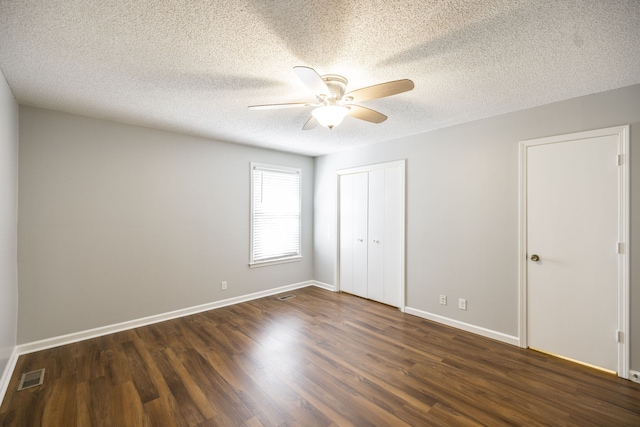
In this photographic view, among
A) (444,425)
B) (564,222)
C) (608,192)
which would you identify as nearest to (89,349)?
(444,425)

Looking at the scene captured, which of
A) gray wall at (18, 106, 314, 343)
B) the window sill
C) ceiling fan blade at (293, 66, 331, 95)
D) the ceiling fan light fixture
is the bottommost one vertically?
the window sill

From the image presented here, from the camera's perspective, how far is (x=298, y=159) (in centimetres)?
504

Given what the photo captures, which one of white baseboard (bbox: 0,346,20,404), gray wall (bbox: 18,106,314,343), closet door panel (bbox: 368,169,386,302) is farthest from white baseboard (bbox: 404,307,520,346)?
white baseboard (bbox: 0,346,20,404)

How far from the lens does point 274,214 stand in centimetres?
471

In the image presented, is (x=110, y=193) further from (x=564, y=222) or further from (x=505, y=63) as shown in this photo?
(x=564, y=222)

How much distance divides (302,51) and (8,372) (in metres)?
3.49

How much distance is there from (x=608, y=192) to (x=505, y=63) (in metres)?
1.54

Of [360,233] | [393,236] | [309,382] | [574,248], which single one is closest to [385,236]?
[393,236]

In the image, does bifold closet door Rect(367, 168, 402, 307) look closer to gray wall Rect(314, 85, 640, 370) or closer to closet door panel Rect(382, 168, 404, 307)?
closet door panel Rect(382, 168, 404, 307)

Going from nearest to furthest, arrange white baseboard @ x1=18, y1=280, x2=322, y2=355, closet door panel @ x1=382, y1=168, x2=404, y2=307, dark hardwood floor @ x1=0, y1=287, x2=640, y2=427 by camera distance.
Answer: dark hardwood floor @ x1=0, y1=287, x2=640, y2=427, white baseboard @ x1=18, y1=280, x2=322, y2=355, closet door panel @ x1=382, y1=168, x2=404, y2=307

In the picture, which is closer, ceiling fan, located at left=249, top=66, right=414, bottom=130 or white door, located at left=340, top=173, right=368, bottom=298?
ceiling fan, located at left=249, top=66, right=414, bottom=130

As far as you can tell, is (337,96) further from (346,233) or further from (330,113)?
(346,233)

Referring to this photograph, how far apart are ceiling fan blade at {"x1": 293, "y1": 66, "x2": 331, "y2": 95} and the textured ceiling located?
21 cm

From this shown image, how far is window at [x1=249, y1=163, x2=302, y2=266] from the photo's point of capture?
448cm
